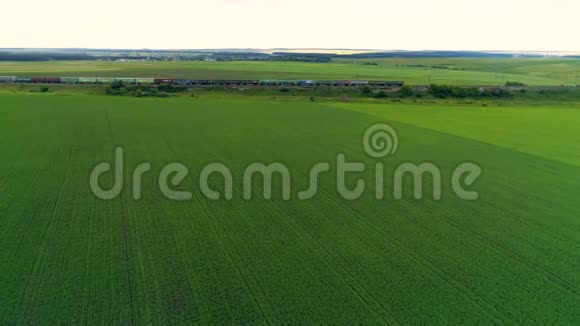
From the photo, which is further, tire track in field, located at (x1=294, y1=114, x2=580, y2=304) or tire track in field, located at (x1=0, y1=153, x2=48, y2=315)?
tire track in field, located at (x1=0, y1=153, x2=48, y2=315)

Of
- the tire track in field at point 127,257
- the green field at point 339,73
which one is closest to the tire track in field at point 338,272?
the tire track in field at point 127,257

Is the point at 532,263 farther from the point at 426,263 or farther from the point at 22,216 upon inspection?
the point at 22,216

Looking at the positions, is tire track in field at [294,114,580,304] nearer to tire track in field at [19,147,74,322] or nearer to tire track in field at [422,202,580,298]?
tire track in field at [422,202,580,298]

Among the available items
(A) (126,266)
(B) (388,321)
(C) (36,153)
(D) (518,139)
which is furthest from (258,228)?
(D) (518,139)

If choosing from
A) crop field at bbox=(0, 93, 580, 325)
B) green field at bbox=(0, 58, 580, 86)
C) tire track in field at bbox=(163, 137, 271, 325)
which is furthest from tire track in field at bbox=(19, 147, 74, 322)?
green field at bbox=(0, 58, 580, 86)

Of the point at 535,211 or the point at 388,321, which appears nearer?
the point at 388,321

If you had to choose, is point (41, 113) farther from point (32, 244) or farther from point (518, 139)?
point (518, 139)

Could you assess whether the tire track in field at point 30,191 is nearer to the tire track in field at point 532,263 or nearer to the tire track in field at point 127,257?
the tire track in field at point 127,257

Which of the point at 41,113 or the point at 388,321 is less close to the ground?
the point at 41,113

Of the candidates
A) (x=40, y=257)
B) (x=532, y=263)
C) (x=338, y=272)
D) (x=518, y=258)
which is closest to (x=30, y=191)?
(x=40, y=257)
